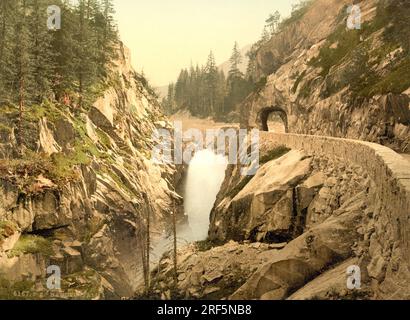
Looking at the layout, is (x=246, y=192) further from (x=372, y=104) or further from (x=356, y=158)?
(x=372, y=104)

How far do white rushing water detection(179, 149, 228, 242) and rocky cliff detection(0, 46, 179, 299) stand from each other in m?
8.45

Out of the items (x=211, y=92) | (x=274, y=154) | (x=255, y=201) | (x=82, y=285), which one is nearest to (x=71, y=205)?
(x=82, y=285)

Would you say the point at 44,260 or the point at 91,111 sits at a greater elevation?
the point at 91,111

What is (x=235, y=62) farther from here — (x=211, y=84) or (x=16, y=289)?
(x=16, y=289)

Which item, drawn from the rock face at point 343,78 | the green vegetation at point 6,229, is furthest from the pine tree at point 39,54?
the rock face at point 343,78

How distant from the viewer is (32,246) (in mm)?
27734

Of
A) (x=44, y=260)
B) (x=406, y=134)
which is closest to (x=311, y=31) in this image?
(x=406, y=134)

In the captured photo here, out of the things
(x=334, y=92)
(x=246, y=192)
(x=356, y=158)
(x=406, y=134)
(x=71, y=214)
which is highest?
(x=334, y=92)

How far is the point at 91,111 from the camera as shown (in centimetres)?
4672

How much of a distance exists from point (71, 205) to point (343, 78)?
31316 mm

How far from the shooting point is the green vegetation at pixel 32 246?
1042 inches

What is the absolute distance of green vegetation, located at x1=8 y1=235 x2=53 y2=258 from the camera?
26469mm

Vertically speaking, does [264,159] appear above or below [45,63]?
below
